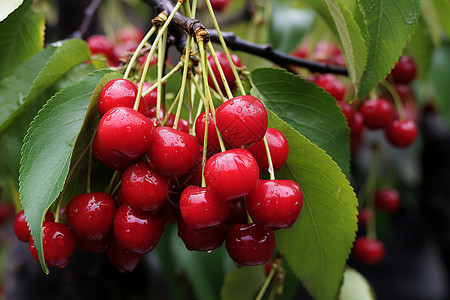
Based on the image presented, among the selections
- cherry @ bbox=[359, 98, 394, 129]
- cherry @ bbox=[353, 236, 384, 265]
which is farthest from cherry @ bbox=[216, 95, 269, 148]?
cherry @ bbox=[353, 236, 384, 265]

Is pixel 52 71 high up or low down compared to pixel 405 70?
up

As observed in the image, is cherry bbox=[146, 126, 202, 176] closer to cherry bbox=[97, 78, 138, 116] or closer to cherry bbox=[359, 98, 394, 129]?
cherry bbox=[97, 78, 138, 116]

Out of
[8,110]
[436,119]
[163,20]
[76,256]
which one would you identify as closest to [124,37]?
[76,256]

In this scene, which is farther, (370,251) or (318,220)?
(370,251)

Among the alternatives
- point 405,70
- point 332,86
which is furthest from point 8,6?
point 405,70

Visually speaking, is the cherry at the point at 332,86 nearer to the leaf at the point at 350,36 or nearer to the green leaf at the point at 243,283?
the leaf at the point at 350,36

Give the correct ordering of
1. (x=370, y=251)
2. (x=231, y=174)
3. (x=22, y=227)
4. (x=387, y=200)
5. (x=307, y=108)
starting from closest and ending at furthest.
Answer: (x=231, y=174), (x=22, y=227), (x=307, y=108), (x=370, y=251), (x=387, y=200)

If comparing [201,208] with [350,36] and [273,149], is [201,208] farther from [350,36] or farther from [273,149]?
[350,36]

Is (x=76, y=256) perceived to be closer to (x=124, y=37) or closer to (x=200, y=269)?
(x=200, y=269)
